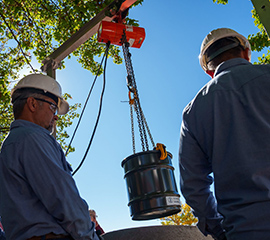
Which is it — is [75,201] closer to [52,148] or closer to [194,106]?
[52,148]

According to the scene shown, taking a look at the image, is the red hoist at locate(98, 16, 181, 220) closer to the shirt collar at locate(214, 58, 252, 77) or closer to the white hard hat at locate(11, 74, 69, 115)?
the white hard hat at locate(11, 74, 69, 115)

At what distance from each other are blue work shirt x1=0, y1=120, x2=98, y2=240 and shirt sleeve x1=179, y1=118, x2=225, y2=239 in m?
0.64

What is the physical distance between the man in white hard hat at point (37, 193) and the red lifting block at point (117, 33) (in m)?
2.00

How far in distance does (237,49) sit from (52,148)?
1.37 m

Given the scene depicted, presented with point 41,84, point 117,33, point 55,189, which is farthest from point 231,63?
point 117,33

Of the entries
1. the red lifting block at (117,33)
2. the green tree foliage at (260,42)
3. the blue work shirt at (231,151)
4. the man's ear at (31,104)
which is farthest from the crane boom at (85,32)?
the green tree foliage at (260,42)

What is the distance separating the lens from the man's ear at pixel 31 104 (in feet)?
7.61

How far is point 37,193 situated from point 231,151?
1108 mm

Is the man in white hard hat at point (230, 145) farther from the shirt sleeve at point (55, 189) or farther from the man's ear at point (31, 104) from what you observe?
the man's ear at point (31, 104)

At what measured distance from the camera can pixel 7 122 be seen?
951cm

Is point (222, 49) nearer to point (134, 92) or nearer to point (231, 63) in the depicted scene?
point (231, 63)

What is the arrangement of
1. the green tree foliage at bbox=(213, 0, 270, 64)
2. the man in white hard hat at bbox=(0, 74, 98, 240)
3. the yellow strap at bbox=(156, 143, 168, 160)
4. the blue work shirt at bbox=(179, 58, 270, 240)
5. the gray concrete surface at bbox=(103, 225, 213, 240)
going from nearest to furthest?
the blue work shirt at bbox=(179, 58, 270, 240), the man in white hard hat at bbox=(0, 74, 98, 240), the gray concrete surface at bbox=(103, 225, 213, 240), the yellow strap at bbox=(156, 143, 168, 160), the green tree foliage at bbox=(213, 0, 270, 64)

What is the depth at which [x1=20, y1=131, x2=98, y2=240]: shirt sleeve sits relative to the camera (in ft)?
5.74

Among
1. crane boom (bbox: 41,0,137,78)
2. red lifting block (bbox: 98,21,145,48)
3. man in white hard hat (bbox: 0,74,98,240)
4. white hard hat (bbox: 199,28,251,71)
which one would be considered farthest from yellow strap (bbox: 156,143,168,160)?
crane boom (bbox: 41,0,137,78)
